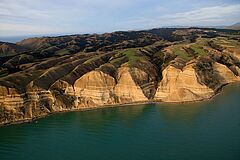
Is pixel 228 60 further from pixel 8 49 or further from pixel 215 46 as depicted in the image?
pixel 8 49

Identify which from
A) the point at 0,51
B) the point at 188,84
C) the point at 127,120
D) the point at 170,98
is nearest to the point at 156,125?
the point at 127,120

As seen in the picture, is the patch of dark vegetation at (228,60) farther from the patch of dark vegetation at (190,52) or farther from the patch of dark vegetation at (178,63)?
the patch of dark vegetation at (178,63)

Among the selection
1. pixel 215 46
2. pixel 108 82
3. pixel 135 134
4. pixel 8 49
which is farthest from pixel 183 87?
pixel 8 49

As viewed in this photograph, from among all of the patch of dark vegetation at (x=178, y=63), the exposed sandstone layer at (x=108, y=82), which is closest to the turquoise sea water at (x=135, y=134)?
the exposed sandstone layer at (x=108, y=82)

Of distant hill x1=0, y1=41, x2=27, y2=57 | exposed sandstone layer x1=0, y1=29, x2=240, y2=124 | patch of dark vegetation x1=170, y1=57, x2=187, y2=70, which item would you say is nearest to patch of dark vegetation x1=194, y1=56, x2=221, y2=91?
exposed sandstone layer x1=0, y1=29, x2=240, y2=124

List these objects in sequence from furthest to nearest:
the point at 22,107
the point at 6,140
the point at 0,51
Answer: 1. the point at 0,51
2. the point at 22,107
3. the point at 6,140

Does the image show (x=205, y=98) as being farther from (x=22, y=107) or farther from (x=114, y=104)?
(x=22, y=107)

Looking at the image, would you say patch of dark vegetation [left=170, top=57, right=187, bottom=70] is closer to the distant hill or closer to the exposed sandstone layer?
the exposed sandstone layer

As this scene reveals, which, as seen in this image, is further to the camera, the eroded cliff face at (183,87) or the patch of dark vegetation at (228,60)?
the patch of dark vegetation at (228,60)

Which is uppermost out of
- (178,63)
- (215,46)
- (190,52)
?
(215,46)
